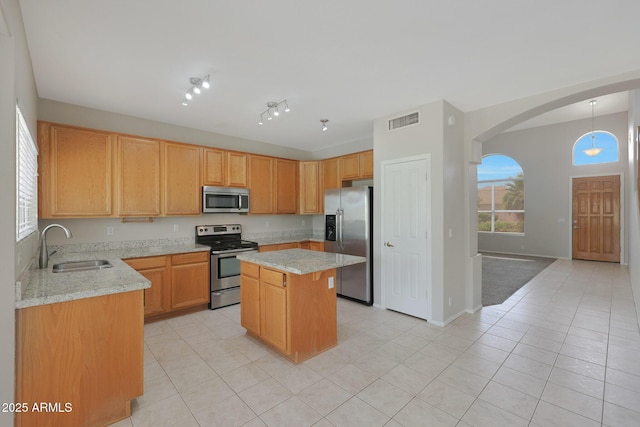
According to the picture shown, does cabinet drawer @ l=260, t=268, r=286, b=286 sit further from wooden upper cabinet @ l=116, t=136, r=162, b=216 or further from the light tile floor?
wooden upper cabinet @ l=116, t=136, r=162, b=216

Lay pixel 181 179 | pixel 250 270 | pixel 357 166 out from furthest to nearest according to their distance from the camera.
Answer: pixel 357 166 → pixel 181 179 → pixel 250 270

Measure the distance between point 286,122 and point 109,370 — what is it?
3.56 meters

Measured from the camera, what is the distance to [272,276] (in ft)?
9.27

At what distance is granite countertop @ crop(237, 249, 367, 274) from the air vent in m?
2.00

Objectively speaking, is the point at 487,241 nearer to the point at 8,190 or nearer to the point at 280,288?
the point at 280,288

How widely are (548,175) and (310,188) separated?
274 inches

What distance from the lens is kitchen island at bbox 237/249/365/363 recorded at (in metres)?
2.64

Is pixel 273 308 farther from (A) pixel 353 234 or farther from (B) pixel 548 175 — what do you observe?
(B) pixel 548 175

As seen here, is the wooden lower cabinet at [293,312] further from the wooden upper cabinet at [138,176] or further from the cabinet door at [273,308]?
the wooden upper cabinet at [138,176]

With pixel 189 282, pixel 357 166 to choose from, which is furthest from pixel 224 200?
pixel 357 166

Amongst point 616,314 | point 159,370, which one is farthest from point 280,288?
point 616,314

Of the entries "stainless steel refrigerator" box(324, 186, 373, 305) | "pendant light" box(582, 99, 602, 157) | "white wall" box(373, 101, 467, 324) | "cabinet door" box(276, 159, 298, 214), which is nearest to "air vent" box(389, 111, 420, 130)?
"white wall" box(373, 101, 467, 324)

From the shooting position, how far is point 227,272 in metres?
4.26

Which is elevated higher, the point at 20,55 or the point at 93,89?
the point at 93,89
